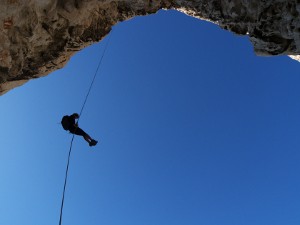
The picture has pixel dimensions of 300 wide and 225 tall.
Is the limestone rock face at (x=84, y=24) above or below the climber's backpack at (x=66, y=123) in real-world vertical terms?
above

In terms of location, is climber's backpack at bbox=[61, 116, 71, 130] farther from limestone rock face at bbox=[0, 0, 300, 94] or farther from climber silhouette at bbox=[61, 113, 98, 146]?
limestone rock face at bbox=[0, 0, 300, 94]

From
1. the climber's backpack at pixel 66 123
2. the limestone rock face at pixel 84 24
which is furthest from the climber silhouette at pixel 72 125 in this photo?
the limestone rock face at pixel 84 24

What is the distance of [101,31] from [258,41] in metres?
6.01

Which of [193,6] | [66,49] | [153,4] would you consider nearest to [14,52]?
[66,49]

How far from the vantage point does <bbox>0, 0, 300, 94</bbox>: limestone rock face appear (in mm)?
7020

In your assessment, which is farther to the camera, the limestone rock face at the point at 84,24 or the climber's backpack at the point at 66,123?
the climber's backpack at the point at 66,123

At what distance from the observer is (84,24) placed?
11.0 metres

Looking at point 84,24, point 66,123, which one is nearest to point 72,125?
point 66,123

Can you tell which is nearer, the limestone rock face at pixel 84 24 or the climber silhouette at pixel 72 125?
the limestone rock face at pixel 84 24

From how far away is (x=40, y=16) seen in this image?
955cm

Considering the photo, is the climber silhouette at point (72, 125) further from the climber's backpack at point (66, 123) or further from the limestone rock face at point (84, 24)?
the limestone rock face at point (84, 24)

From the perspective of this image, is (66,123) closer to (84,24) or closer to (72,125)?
(72,125)

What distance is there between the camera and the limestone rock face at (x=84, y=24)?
702cm

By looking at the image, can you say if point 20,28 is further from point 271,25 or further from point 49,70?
point 271,25
